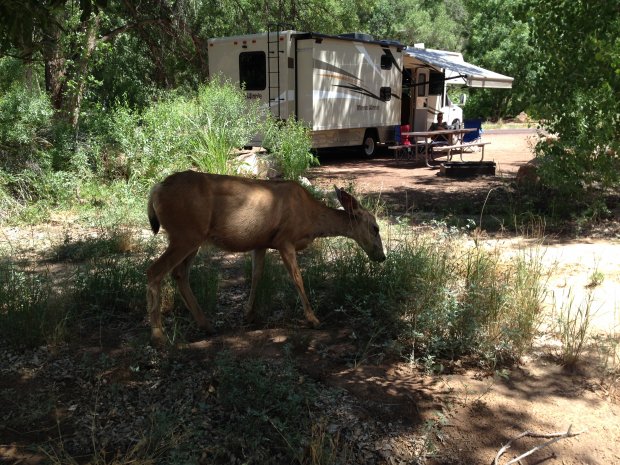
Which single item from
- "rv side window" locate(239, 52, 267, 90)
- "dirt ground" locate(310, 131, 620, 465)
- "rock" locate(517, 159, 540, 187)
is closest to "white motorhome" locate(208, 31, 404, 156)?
"rv side window" locate(239, 52, 267, 90)

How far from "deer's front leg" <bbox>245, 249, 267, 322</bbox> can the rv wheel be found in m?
14.6

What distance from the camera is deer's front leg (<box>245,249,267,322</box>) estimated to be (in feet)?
18.0

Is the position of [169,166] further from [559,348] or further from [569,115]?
[559,348]

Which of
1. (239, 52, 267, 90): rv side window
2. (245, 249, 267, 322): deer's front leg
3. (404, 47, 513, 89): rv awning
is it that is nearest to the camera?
(245, 249, 267, 322): deer's front leg

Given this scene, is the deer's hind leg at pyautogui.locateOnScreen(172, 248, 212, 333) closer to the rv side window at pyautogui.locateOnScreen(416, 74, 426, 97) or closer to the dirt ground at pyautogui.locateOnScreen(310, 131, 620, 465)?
the dirt ground at pyautogui.locateOnScreen(310, 131, 620, 465)

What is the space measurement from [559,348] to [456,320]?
84 cm

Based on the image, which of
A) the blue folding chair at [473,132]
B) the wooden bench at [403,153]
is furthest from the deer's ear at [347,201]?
the blue folding chair at [473,132]

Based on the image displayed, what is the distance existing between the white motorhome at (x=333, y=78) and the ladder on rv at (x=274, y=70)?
0.02 m

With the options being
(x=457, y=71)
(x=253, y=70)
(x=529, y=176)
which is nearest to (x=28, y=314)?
(x=529, y=176)

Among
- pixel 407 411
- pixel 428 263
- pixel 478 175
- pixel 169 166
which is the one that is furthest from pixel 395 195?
pixel 407 411

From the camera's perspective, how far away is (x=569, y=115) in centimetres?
931

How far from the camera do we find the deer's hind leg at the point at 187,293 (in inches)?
206

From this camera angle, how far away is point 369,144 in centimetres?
2000

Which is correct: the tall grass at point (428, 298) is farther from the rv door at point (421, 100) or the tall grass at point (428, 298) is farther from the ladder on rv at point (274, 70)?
the rv door at point (421, 100)
